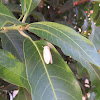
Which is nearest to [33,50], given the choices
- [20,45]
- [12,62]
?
[12,62]

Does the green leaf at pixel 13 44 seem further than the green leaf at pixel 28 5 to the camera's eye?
Yes

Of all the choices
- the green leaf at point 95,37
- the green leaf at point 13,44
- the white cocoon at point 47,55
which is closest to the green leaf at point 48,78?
the white cocoon at point 47,55

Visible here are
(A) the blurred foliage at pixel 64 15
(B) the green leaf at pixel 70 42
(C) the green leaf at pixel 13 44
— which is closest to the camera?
(B) the green leaf at pixel 70 42

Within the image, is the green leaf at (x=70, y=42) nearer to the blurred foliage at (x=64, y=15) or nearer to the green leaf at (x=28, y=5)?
the green leaf at (x=28, y=5)

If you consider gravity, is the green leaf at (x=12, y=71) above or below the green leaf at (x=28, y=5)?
below

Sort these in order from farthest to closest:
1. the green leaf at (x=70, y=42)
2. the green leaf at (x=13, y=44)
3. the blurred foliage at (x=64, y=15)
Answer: the blurred foliage at (x=64, y=15), the green leaf at (x=13, y=44), the green leaf at (x=70, y=42)

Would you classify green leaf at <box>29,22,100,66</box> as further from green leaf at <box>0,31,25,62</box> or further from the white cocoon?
green leaf at <box>0,31,25,62</box>

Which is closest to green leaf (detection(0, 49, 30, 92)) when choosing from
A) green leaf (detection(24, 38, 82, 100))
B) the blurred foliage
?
green leaf (detection(24, 38, 82, 100))

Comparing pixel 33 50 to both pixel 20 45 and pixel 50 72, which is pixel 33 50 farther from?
pixel 20 45
